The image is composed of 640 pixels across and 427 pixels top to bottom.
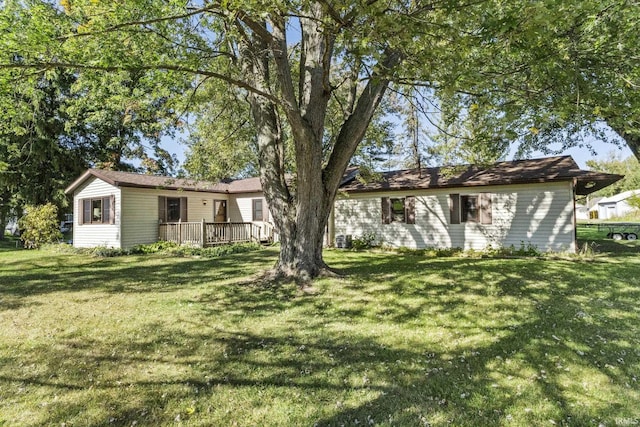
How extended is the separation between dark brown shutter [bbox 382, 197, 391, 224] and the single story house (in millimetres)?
43

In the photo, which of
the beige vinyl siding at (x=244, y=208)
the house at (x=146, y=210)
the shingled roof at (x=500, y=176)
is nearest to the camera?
the shingled roof at (x=500, y=176)

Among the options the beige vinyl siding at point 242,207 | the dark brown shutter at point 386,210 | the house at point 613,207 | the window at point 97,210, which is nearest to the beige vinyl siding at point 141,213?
the window at point 97,210

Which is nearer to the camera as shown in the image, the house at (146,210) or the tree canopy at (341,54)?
the tree canopy at (341,54)

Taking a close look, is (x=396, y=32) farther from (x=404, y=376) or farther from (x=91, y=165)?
(x=91, y=165)

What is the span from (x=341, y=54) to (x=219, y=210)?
1331 centimetres

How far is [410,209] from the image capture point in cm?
1450

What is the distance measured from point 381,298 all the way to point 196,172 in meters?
9.21

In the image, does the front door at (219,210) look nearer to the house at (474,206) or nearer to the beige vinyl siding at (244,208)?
the beige vinyl siding at (244,208)

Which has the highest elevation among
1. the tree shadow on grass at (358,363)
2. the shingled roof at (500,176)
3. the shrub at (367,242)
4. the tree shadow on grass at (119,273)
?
the shingled roof at (500,176)

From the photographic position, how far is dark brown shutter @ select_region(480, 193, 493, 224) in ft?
42.2

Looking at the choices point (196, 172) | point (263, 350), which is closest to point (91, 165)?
point (196, 172)

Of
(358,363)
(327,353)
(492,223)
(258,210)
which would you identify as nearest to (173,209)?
(258,210)

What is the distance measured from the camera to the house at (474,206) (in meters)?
11.6

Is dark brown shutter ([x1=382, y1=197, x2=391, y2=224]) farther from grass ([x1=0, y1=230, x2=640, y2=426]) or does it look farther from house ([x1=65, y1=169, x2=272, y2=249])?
grass ([x1=0, y1=230, x2=640, y2=426])
